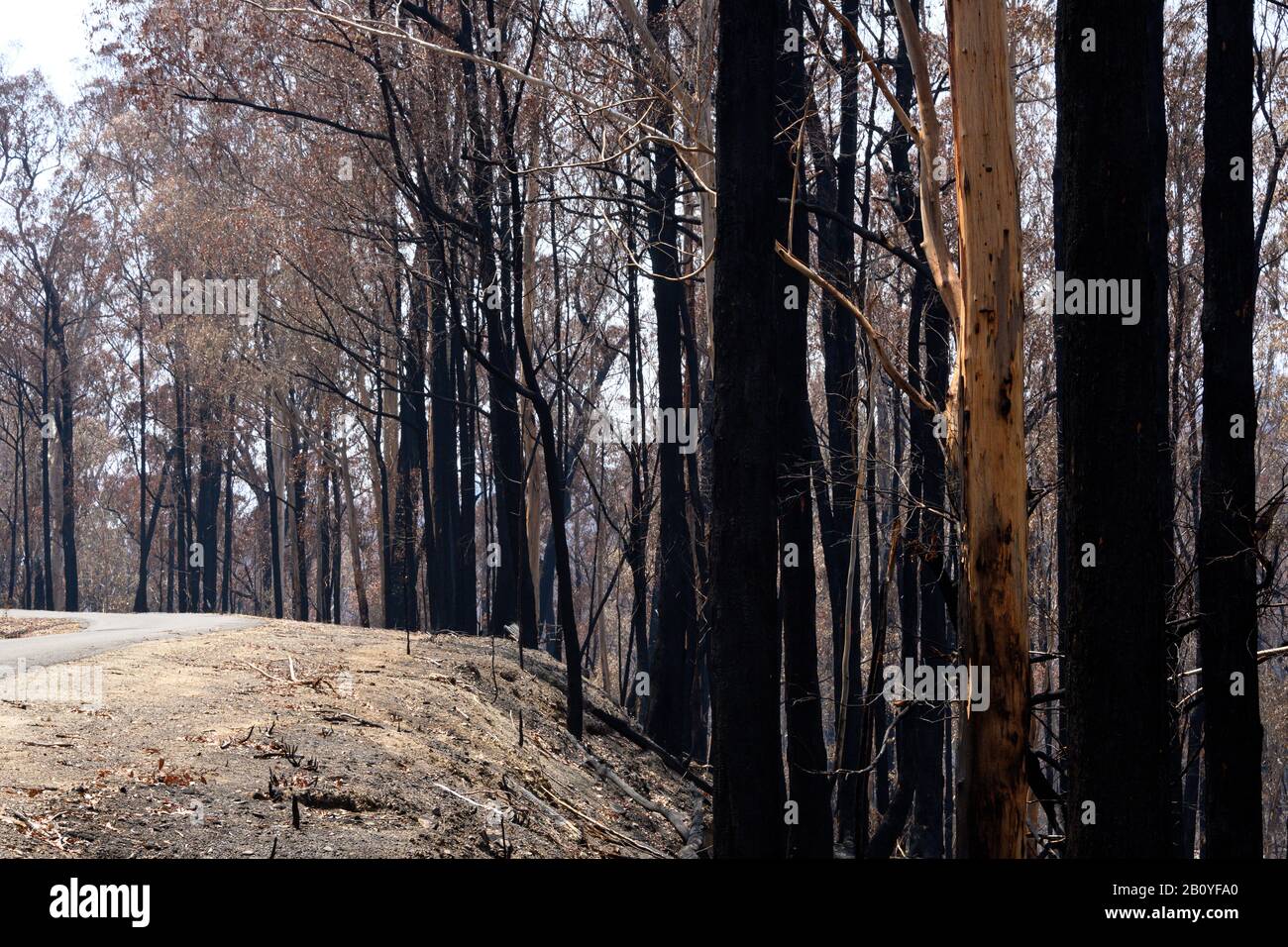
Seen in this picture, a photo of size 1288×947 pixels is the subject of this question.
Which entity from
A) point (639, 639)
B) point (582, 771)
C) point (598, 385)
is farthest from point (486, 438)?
point (582, 771)

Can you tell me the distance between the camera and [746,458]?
8.15 m

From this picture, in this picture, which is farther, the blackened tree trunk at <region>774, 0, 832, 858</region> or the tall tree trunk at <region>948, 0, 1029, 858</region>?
the blackened tree trunk at <region>774, 0, 832, 858</region>

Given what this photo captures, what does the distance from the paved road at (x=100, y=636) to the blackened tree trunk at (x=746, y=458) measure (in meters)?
6.45

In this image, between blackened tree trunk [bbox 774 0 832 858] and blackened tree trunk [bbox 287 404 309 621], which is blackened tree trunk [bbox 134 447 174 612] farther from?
blackened tree trunk [bbox 774 0 832 858]

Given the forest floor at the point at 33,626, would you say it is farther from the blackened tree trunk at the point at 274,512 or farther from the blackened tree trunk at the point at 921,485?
the blackened tree trunk at the point at 274,512

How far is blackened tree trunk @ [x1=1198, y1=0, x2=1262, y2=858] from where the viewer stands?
992 cm

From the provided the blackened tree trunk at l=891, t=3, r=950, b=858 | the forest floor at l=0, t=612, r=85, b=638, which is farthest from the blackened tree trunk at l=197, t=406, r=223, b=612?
the blackened tree trunk at l=891, t=3, r=950, b=858

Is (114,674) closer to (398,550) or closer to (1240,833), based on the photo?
(1240,833)

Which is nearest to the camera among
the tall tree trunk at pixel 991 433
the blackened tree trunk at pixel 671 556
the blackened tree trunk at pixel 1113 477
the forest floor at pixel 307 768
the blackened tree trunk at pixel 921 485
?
the blackened tree trunk at pixel 1113 477

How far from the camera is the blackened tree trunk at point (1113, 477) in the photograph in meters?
6.33

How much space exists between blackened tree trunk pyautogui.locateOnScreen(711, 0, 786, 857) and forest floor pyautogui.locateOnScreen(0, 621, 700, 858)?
1.83 m

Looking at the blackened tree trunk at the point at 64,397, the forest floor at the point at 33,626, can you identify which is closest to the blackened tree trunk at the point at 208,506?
the blackened tree trunk at the point at 64,397

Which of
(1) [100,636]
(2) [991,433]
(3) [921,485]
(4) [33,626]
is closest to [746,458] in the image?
(2) [991,433]

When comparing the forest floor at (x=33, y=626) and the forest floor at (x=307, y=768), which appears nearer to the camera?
the forest floor at (x=307, y=768)
